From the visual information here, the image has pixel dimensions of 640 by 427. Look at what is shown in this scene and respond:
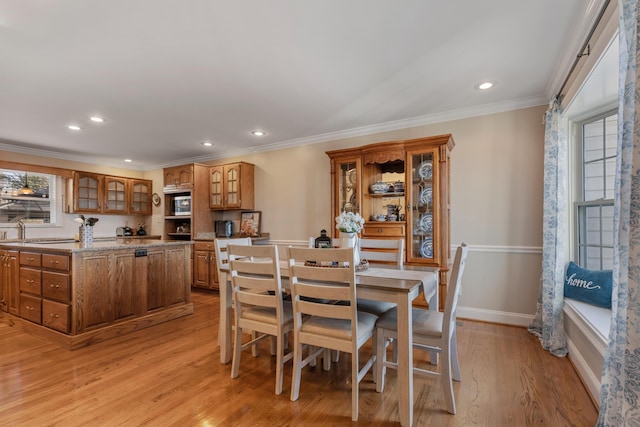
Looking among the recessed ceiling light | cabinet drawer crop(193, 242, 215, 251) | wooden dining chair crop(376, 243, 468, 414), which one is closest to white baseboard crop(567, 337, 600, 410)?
wooden dining chair crop(376, 243, 468, 414)

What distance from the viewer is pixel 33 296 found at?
129 inches

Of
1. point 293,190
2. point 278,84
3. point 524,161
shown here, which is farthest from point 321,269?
point 293,190

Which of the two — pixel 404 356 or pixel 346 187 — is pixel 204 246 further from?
pixel 404 356

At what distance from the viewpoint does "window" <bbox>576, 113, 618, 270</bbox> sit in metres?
2.57

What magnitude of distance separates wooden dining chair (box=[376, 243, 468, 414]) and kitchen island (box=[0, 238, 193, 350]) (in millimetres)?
2693

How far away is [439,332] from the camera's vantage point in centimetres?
188

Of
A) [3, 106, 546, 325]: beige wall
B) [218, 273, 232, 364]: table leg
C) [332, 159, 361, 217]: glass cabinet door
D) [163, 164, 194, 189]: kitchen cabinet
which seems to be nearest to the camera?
[218, 273, 232, 364]: table leg

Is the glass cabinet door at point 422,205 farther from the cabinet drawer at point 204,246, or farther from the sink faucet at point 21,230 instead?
the sink faucet at point 21,230

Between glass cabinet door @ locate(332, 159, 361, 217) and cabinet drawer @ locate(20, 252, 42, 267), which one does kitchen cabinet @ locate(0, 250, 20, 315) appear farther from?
glass cabinet door @ locate(332, 159, 361, 217)

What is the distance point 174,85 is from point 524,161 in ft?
11.9

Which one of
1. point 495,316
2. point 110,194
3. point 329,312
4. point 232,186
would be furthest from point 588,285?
point 110,194

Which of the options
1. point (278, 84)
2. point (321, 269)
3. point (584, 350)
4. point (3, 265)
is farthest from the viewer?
point (3, 265)

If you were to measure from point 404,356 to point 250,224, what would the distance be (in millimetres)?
3883

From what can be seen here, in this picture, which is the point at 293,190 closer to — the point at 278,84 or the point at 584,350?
the point at 278,84
